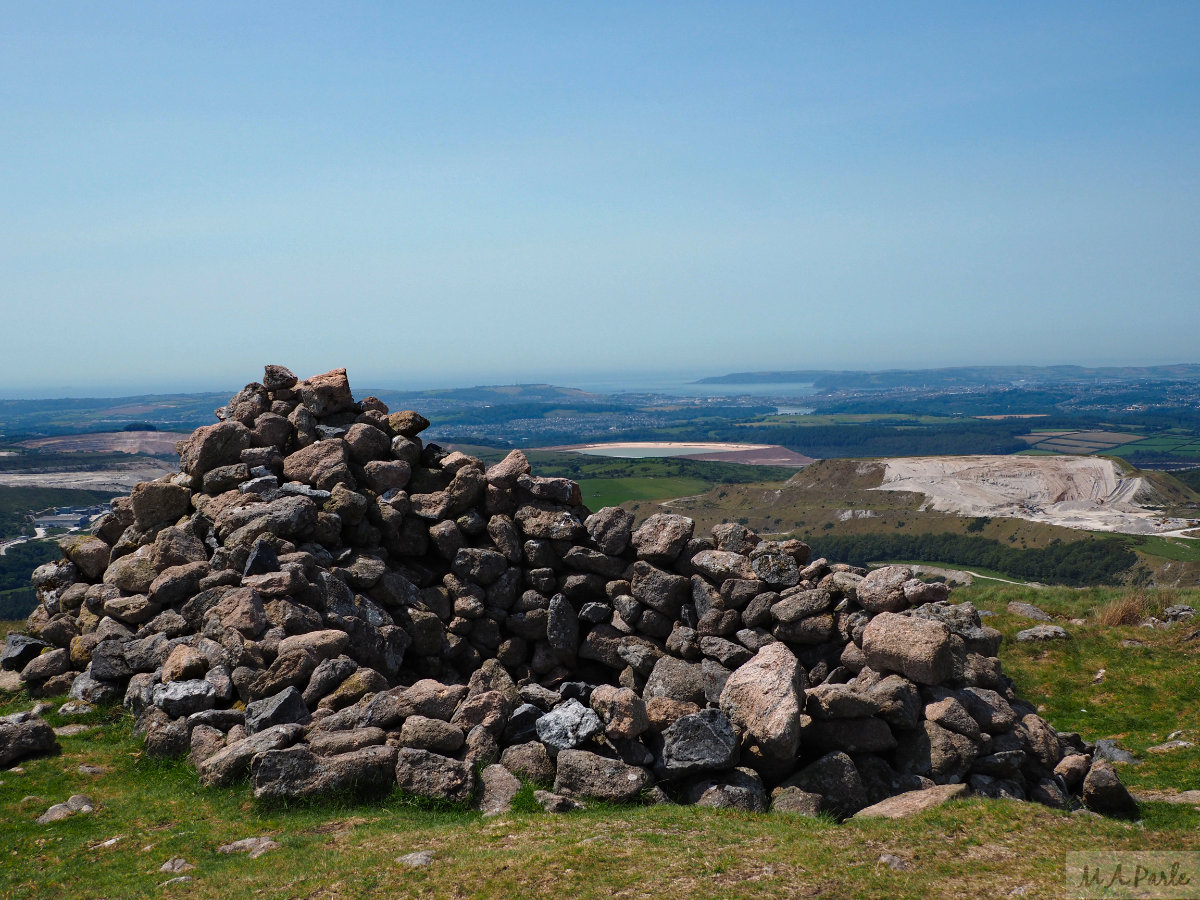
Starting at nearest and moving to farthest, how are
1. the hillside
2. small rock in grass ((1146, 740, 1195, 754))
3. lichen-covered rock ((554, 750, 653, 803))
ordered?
lichen-covered rock ((554, 750, 653, 803)) → small rock in grass ((1146, 740, 1195, 754)) → the hillside

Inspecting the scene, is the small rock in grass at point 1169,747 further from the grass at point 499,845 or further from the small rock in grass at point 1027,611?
the small rock in grass at point 1027,611

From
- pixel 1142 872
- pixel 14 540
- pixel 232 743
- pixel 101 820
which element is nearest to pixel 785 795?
pixel 1142 872

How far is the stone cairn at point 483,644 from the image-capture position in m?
14.6

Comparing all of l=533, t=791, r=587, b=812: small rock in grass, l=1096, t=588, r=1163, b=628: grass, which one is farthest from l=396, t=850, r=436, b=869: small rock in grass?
l=1096, t=588, r=1163, b=628: grass

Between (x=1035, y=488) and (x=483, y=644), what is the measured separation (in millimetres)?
173076

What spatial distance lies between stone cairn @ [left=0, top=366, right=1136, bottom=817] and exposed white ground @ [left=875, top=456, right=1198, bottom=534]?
451ft

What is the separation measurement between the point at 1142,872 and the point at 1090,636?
68.4 feet

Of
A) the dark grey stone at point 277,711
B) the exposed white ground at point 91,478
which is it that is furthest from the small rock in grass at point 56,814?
the exposed white ground at point 91,478

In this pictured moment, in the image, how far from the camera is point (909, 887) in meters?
9.88

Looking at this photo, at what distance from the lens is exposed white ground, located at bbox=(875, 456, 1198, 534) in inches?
5640

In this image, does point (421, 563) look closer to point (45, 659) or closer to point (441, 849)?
point (45, 659)

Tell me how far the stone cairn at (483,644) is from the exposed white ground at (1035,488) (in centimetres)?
13753

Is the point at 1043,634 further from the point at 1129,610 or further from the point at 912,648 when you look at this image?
the point at 912,648

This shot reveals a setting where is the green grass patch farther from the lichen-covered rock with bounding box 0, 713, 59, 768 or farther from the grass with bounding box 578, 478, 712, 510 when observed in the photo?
the lichen-covered rock with bounding box 0, 713, 59, 768
